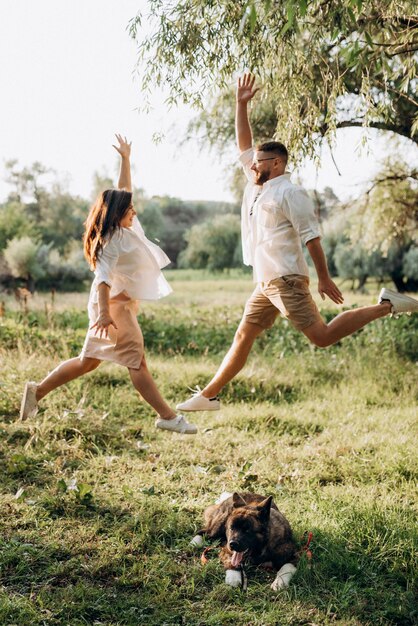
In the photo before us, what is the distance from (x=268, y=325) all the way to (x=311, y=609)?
2.12m

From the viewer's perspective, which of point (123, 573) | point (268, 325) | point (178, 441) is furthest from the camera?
point (178, 441)

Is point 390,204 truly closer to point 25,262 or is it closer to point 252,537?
point 252,537

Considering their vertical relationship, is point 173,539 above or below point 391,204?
below

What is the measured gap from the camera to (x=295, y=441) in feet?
20.0

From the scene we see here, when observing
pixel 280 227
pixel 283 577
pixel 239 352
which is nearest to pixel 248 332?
pixel 239 352

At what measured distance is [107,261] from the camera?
179 inches

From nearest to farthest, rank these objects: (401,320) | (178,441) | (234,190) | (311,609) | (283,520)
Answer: (311,609) → (283,520) → (178,441) → (401,320) → (234,190)

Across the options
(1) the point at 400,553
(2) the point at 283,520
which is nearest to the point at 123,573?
(2) the point at 283,520

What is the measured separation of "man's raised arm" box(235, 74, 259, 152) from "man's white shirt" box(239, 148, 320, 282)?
0.46 metres

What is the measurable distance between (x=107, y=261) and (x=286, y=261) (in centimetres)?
128

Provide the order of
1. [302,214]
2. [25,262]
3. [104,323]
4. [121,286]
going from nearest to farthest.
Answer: [302,214] → [104,323] → [121,286] → [25,262]

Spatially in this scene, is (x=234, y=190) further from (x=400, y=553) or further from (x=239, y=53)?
(x=400, y=553)

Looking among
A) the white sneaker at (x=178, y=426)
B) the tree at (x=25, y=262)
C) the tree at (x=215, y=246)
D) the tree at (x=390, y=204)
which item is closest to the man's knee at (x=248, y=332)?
the white sneaker at (x=178, y=426)

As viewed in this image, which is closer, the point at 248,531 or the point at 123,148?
the point at 248,531
